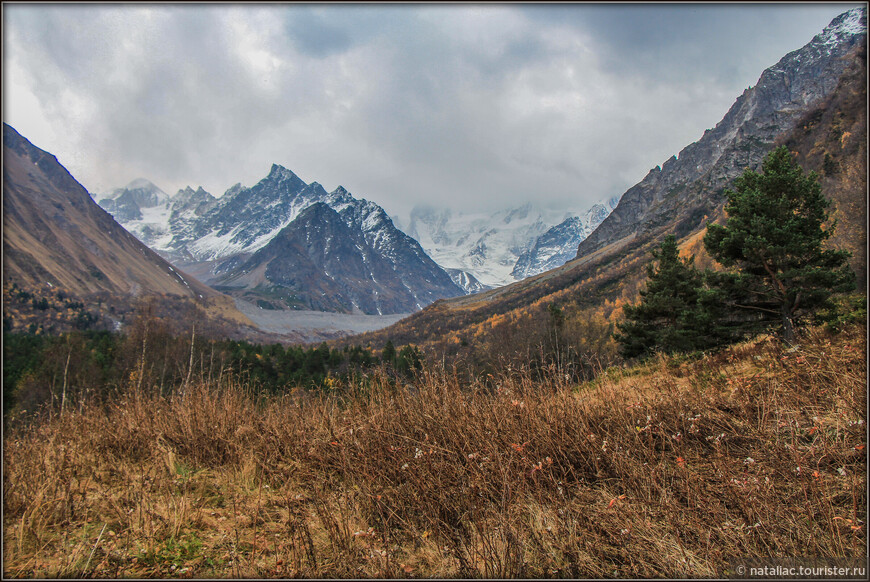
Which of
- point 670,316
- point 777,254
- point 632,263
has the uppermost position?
point 632,263

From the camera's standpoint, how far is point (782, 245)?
12.1 metres

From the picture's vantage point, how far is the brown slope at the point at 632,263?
4594cm

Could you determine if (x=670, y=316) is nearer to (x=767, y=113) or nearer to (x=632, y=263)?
(x=632, y=263)

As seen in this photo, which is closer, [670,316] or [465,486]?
[465,486]

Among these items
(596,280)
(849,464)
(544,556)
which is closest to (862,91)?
(849,464)

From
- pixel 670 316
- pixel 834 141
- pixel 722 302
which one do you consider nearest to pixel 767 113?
pixel 834 141

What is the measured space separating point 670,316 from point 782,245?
8.86m

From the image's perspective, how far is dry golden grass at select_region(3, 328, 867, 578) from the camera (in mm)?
2678

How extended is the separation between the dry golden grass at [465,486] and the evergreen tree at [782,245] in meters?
8.65

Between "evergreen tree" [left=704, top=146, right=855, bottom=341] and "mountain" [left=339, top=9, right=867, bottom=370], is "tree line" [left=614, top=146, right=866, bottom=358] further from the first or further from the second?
"mountain" [left=339, top=9, right=867, bottom=370]

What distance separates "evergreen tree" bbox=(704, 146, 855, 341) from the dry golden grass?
341 inches

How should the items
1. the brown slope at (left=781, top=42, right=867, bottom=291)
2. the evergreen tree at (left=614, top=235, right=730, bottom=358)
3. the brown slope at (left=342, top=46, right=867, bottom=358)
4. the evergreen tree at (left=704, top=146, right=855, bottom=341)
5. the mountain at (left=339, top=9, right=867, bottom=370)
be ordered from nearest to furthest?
the evergreen tree at (left=704, top=146, right=855, bottom=341) → the evergreen tree at (left=614, top=235, right=730, bottom=358) → the brown slope at (left=781, top=42, right=867, bottom=291) → the brown slope at (left=342, top=46, right=867, bottom=358) → the mountain at (left=339, top=9, right=867, bottom=370)

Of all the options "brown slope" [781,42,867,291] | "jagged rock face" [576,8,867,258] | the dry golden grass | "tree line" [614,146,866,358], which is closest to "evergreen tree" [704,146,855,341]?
"tree line" [614,146,866,358]

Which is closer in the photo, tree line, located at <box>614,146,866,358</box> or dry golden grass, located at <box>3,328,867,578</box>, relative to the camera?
dry golden grass, located at <box>3,328,867,578</box>
